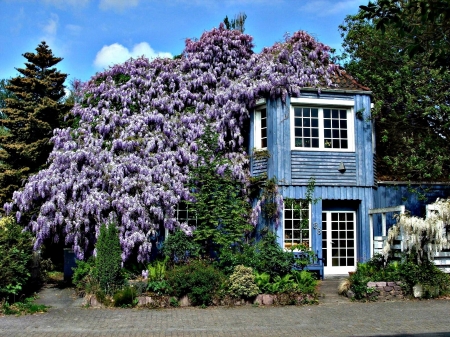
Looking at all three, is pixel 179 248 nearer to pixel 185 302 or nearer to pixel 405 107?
pixel 185 302

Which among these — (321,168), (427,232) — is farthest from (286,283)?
(321,168)

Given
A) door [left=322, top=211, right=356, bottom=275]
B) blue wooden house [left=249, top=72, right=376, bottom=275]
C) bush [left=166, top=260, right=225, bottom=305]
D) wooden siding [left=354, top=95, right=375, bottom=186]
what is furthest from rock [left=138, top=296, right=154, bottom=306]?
wooden siding [left=354, top=95, right=375, bottom=186]

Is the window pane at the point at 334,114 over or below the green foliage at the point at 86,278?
over

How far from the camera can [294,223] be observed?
1720cm

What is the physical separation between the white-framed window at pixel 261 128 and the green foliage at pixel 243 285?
19.9ft

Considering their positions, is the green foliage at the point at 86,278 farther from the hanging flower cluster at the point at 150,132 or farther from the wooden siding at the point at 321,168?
the wooden siding at the point at 321,168

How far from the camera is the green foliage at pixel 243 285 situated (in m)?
12.6

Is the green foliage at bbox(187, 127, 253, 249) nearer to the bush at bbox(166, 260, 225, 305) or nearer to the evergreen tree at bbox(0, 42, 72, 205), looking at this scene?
the bush at bbox(166, 260, 225, 305)

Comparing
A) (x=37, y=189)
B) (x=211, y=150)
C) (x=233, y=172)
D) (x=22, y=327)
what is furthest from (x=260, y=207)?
(x=22, y=327)

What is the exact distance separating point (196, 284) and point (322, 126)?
7.63 metres

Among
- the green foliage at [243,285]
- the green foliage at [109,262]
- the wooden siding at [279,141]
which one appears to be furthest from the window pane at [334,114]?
the green foliage at [109,262]

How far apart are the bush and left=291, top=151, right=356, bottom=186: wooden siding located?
17.7 ft

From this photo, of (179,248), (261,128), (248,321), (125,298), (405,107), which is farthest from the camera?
(405,107)

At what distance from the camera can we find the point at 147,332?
32.9 ft
